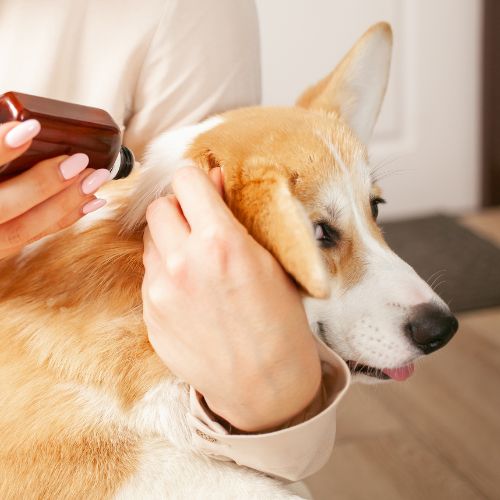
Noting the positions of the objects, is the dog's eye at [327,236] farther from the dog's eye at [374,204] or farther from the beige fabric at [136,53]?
the beige fabric at [136,53]

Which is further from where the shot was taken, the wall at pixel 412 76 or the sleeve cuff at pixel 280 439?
the wall at pixel 412 76

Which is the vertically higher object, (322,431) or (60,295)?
(60,295)

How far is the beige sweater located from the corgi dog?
0.25 meters

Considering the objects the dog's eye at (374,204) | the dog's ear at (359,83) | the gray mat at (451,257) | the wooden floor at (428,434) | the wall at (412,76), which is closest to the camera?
the dog's eye at (374,204)

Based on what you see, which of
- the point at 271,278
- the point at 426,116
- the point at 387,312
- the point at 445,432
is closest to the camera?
the point at 271,278

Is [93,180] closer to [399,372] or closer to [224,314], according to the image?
[224,314]

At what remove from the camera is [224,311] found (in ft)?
2.05

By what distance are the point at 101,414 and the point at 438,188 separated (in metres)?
2.51

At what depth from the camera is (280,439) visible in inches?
25.5

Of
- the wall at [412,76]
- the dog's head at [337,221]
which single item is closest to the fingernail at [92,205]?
the dog's head at [337,221]

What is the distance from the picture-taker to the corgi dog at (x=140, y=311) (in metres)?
0.66

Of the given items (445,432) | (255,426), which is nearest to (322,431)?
(255,426)

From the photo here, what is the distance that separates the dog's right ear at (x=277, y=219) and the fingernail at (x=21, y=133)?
0.21 meters

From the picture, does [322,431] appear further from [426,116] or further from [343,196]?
[426,116]
